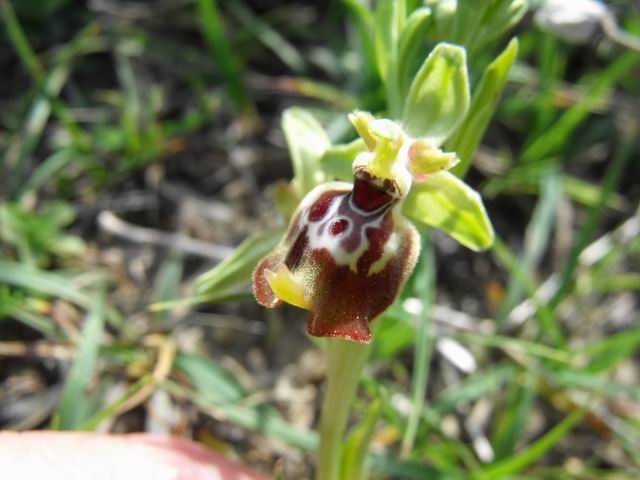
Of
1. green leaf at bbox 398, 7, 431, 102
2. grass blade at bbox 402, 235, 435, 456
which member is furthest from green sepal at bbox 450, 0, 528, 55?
grass blade at bbox 402, 235, 435, 456

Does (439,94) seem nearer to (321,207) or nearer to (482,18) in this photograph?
(482,18)

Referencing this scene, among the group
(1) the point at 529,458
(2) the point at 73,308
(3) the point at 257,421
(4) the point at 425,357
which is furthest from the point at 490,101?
(2) the point at 73,308

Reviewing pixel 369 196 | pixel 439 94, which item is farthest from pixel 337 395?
pixel 439 94

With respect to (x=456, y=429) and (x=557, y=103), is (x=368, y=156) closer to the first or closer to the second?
(x=456, y=429)

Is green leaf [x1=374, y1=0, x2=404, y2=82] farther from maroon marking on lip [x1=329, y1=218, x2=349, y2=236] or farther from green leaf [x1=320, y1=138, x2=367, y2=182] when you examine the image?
maroon marking on lip [x1=329, y1=218, x2=349, y2=236]

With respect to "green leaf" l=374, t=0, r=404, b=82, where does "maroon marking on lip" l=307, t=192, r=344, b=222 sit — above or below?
below

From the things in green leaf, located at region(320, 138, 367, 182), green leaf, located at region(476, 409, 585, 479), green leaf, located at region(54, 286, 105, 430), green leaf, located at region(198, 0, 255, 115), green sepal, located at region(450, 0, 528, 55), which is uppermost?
green sepal, located at region(450, 0, 528, 55)
